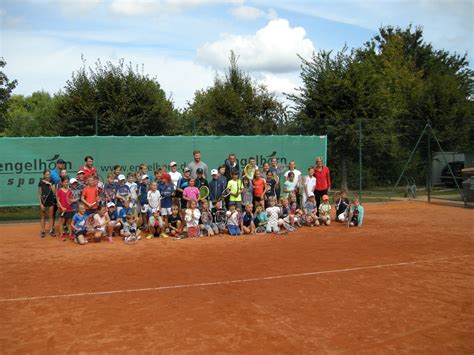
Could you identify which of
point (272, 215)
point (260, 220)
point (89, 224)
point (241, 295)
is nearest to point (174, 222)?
point (89, 224)

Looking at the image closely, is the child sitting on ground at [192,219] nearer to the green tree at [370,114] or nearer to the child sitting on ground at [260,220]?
the child sitting on ground at [260,220]

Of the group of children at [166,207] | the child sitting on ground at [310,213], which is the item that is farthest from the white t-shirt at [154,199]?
the child sitting on ground at [310,213]

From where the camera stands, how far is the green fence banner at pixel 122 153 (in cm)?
1225

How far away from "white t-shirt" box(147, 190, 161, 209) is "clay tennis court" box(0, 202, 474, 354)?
1.01 metres

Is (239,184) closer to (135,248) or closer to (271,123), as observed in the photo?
(135,248)

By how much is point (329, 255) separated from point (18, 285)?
4974 millimetres

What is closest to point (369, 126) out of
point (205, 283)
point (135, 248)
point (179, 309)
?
point (135, 248)

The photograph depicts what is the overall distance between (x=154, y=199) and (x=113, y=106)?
8.05 metres

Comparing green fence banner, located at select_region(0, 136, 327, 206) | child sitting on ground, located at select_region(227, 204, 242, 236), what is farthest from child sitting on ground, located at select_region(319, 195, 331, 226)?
green fence banner, located at select_region(0, 136, 327, 206)

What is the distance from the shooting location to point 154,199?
33.3 ft

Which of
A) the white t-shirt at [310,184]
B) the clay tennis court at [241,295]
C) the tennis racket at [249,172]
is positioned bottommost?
the clay tennis court at [241,295]

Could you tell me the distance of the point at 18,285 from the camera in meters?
6.26

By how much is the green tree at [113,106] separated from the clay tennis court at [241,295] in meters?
7.79

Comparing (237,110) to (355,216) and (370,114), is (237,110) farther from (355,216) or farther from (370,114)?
(355,216)
